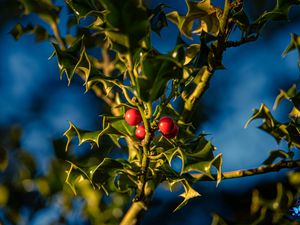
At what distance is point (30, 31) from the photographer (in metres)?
1.58

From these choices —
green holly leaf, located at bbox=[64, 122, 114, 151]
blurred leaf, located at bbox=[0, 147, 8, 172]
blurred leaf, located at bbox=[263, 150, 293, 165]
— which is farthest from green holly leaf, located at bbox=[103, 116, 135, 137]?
blurred leaf, located at bbox=[0, 147, 8, 172]

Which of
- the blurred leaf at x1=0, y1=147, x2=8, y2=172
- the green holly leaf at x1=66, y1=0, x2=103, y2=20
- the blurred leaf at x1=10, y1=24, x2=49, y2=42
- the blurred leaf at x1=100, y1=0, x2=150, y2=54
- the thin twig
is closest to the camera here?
the blurred leaf at x1=100, y1=0, x2=150, y2=54

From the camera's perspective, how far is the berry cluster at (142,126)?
2.78ft

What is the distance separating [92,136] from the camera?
3.14ft

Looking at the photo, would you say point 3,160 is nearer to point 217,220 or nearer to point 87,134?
point 87,134

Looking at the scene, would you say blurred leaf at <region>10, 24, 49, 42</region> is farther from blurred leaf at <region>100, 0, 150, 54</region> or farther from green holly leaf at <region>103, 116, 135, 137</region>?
blurred leaf at <region>100, 0, 150, 54</region>

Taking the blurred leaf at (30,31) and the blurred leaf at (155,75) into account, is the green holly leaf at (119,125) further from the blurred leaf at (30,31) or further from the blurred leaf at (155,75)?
the blurred leaf at (30,31)

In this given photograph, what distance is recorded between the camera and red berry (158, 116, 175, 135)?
2.77ft

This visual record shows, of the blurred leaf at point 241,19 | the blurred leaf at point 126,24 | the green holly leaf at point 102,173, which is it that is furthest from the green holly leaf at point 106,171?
the blurred leaf at point 241,19

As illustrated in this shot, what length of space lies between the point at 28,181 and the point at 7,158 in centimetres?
9

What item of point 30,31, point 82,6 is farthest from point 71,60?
point 30,31

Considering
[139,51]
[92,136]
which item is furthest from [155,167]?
[139,51]

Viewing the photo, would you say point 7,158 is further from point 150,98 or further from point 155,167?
point 150,98

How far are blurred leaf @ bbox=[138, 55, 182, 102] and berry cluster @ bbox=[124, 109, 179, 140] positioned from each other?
0.29ft
